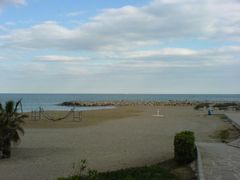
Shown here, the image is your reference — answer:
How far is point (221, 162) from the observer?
40.1ft

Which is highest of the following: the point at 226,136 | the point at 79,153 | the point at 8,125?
the point at 8,125

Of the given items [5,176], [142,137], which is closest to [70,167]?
[5,176]

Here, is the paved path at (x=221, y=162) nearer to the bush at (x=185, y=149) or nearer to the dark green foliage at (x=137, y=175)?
the bush at (x=185, y=149)

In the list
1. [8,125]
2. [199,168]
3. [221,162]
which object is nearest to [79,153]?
[8,125]

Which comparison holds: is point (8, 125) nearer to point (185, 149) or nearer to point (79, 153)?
point (79, 153)

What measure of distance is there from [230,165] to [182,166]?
4.48ft

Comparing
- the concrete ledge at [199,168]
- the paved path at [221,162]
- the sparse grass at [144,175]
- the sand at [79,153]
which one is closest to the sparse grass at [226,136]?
the sand at [79,153]

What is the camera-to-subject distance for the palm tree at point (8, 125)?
51.9 feet

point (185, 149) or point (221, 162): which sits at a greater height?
point (185, 149)

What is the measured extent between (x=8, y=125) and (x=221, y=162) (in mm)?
7661

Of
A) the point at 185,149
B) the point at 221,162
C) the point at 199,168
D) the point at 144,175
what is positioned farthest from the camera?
the point at 185,149

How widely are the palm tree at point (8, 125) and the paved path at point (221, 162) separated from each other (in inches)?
262

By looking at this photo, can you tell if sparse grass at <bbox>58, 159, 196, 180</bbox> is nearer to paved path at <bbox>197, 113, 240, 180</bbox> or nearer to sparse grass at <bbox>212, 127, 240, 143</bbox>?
paved path at <bbox>197, 113, 240, 180</bbox>

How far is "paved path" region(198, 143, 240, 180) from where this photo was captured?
33.8 ft
